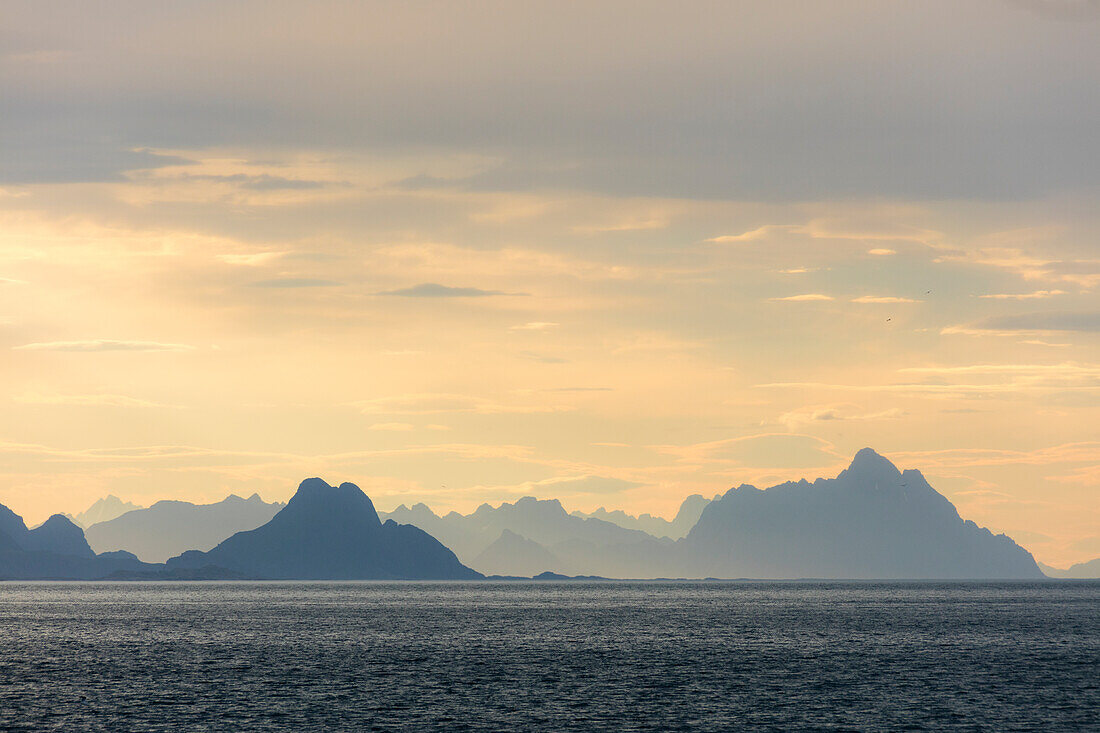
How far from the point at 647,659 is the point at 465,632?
6148cm

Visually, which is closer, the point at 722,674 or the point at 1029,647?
the point at 722,674

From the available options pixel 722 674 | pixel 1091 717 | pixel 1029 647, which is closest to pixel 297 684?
pixel 722 674

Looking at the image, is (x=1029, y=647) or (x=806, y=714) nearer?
(x=806, y=714)

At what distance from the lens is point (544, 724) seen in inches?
3319

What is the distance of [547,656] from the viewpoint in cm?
13762

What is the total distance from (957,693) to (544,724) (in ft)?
130

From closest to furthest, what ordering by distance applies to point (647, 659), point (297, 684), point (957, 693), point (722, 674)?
1. point (957, 693)
2. point (297, 684)
3. point (722, 674)
4. point (647, 659)

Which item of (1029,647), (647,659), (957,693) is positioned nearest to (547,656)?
(647,659)

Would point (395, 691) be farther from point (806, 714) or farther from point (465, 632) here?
point (465, 632)

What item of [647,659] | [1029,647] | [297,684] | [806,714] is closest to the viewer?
[806,714]

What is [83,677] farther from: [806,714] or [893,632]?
[893,632]

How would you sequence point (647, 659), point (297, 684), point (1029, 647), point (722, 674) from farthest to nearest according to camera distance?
point (1029, 647) → point (647, 659) → point (722, 674) → point (297, 684)

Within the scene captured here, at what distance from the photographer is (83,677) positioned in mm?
112625

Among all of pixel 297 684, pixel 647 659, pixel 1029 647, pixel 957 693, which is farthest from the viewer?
pixel 1029 647
